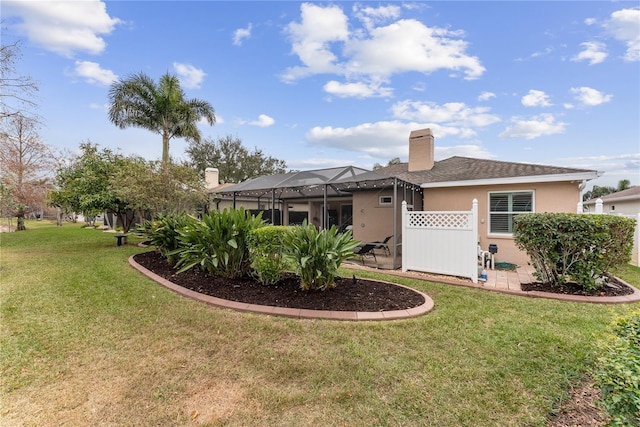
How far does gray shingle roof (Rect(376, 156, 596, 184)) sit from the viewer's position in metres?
8.76

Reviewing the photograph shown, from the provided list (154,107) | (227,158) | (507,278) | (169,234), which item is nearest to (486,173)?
(507,278)

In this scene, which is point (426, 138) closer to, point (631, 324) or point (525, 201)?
point (525, 201)

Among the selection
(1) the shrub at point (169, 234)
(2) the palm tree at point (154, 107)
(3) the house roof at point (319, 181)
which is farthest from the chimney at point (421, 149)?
(2) the palm tree at point (154, 107)

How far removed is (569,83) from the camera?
10258mm

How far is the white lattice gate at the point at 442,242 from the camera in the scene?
21.3 feet

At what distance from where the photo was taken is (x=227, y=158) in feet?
111

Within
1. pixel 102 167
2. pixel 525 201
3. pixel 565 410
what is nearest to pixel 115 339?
pixel 565 410

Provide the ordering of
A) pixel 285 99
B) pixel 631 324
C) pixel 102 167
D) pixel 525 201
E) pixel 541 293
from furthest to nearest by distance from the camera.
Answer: pixel 285 99 < pixel 102 167 < pixel 525 201 < pixel 541 293 < pixel 631 324

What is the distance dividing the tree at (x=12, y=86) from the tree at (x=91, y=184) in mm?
3473

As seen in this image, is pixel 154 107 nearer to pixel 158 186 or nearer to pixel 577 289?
pixel 158 186

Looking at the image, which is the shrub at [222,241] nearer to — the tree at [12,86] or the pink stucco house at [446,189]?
the pink stucco house at [446,189]

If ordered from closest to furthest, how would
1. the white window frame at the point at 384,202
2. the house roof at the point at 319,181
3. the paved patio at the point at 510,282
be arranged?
the paved patio at the point at 510,282 → the house roof at the point at 319,181 → the white window frame at the point at 384,202

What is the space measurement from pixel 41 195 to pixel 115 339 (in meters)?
27.1

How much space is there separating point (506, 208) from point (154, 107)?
18637 mm
